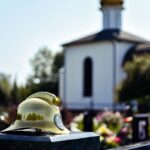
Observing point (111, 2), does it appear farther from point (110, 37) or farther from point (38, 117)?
point (38, 117)

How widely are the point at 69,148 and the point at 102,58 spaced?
4221cm

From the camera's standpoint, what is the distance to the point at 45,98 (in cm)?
336

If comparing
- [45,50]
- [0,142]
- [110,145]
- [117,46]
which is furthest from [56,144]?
[45,50]

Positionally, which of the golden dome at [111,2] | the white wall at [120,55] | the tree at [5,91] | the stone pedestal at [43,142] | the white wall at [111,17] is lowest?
the stone pedestal at [43,142]

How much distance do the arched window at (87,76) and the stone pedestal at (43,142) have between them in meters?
42.5

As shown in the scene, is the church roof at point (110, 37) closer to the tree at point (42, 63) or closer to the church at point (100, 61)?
the church at point (100, 61)

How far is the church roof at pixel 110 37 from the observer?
1745 inches

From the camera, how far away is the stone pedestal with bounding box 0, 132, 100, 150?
118 inches

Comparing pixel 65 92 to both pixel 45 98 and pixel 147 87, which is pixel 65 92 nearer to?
pixel 147 87

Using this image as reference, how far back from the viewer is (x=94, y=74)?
45406mm

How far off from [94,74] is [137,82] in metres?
9.84

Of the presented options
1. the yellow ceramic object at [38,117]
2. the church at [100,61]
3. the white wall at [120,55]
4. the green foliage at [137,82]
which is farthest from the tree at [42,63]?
the yellow ceramic object at [38,117]

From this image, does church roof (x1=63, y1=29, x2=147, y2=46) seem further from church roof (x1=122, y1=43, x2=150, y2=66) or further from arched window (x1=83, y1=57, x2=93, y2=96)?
arched window (x1=83, y1=57, x2=93, y2=96)

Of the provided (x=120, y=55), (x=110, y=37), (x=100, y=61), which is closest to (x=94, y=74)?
(x=100, y=61)
